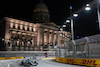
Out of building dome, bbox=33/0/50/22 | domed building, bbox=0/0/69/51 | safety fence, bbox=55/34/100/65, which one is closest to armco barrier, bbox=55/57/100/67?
safety fence, bbox=55/34/100/65

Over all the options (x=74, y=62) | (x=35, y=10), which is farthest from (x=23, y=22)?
(x=74, y=62)

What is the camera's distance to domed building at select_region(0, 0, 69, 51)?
256ft

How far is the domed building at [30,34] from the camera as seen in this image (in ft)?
256

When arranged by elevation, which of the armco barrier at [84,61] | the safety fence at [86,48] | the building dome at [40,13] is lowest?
the armco barrier at [84,61]

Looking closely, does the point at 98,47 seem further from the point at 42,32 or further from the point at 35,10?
the point at 35,10

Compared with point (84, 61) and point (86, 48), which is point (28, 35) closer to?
point (84, 61)

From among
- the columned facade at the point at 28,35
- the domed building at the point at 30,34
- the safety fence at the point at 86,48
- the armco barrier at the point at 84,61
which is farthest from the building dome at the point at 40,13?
the safety fence at the point at 86,48

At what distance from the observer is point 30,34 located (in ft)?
305

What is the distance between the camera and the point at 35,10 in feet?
414

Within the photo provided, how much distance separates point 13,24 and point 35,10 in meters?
46.1

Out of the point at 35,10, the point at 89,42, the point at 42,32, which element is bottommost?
the point at 89,42

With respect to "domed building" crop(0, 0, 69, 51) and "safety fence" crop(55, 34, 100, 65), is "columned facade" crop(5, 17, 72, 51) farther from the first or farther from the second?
"safety fence" crop(55, 34, 100, 65)

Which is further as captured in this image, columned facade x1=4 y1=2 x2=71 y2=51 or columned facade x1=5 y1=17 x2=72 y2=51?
columned facade x1=4 y1=2 x2=71 y2=51

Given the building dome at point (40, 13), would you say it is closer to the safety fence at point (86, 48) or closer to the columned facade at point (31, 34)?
the columned facade at point (31, 34)
